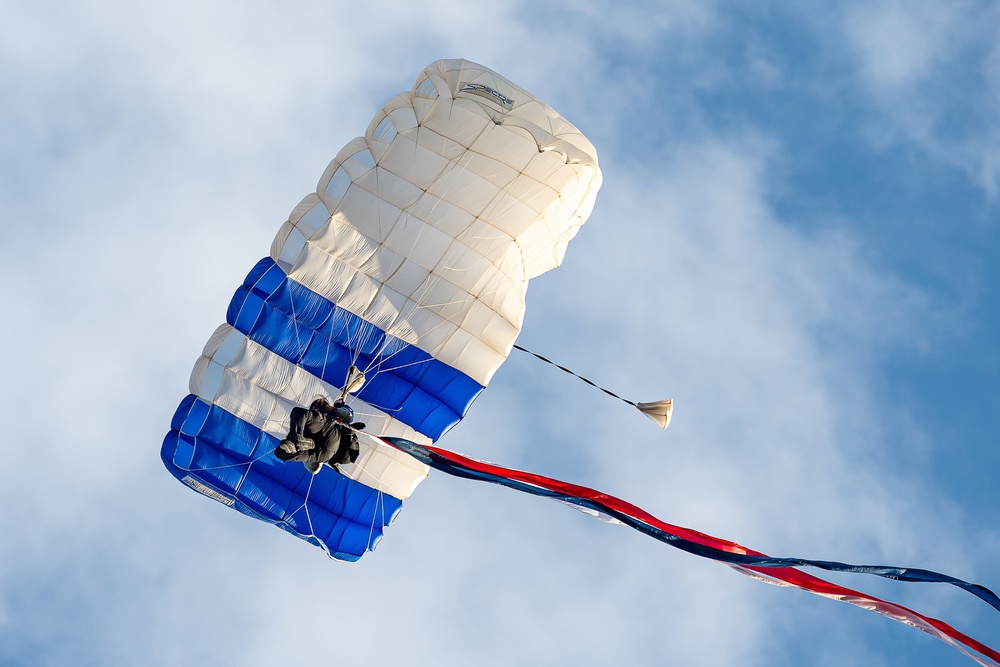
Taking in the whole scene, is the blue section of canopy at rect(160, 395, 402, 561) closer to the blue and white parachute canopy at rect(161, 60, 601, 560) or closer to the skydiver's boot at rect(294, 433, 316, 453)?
the blue and white parachute canopy at rect(161, 60, 601, 560)

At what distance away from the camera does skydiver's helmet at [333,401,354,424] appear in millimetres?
13430

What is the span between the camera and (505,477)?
12.3m

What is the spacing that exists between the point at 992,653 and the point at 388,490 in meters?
7.34

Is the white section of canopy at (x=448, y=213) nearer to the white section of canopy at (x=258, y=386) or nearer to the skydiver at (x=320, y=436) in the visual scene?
the white section of canopy at (x=258, y=386)

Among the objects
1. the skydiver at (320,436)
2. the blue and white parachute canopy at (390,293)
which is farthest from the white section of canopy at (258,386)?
the skydiver at (320,436)

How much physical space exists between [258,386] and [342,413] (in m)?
1.58

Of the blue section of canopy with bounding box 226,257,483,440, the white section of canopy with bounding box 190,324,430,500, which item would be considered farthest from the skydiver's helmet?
the white section of canopy with bounding box 190,324,430,500

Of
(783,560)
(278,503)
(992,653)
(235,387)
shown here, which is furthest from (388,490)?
(992,653)

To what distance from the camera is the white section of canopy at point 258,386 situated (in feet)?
47.4

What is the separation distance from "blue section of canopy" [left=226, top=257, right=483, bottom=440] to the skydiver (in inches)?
42.1

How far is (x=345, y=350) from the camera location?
14.7 metres

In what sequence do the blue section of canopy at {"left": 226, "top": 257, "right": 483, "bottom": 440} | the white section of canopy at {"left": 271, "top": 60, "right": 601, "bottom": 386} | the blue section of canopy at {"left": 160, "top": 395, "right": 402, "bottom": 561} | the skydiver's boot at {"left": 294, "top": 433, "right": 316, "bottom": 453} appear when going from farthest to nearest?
the blue section of canopy at {"left": 160, "top": 395, "right": 402, "bottom": 561}
the blue section of canopy at {"left": 226, "top": 257, "right": 483, "bottom": 440}
the white section of canopy at {"left": 271, "top": 60, "right": 601, "bottom": 386}
the skydiver's boot at {"left": 294, "top": 433, "right": 316, "bottom": 453}

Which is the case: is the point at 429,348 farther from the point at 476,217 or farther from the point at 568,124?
the point at 568,124

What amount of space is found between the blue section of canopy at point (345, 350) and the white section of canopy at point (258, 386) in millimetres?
99
